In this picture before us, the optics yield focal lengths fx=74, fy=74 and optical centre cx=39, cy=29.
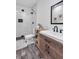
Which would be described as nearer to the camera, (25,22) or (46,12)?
(46,12)

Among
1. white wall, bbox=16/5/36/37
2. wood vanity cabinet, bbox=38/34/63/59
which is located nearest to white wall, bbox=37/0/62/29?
wood vanity cabinet, bbox=38/34/63/59

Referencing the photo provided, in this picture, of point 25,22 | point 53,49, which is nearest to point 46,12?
point 53,49

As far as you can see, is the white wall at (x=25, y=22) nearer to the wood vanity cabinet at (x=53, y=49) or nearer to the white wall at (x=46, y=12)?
the white wall at (x=46, y=12)

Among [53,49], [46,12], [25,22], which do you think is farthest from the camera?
[25,22]

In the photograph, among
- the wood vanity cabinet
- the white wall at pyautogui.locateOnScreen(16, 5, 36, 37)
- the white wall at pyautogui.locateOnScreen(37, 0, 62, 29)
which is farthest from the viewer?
the white wall at pyautogui.locateOnScreen(16, 5, 36, 37)

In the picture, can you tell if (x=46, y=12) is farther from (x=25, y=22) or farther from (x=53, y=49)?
(x=25, y=22)

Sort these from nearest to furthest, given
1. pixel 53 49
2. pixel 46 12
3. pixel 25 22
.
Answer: pixel 53 49, pixel 46 12, pixel 25 22

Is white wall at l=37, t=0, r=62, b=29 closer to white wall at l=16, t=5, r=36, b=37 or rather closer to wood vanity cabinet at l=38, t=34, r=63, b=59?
wood vanity cabinet at l=38, t=34, r=63, b=59

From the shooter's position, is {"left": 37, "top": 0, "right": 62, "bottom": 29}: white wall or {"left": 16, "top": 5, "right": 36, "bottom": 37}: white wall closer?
{"left": 37, "top": 0, "right": 62, "bottom": 29}: white wall

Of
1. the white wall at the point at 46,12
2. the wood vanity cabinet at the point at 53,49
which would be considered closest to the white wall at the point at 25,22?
the white wall at the point at 46,12
